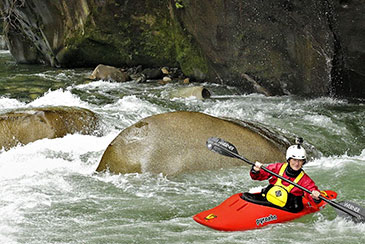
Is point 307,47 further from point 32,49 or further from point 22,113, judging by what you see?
point 32,49

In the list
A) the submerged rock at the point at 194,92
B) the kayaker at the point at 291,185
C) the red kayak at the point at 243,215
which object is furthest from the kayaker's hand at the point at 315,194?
the submerged rock at the point at 194,92

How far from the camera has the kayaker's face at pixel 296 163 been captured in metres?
4.61

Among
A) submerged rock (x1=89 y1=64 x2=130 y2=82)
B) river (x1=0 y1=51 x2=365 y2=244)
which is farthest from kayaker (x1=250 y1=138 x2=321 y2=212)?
submerged rock (x1=89 y1=64 x2=130 y2=82)

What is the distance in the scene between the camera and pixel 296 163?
462cm

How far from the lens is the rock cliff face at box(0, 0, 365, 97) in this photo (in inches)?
A: 330

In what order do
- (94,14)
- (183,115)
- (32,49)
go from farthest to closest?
(32,49) < (94,14) < (183,115)

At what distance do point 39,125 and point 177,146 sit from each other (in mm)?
2232

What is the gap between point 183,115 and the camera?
6293 mm

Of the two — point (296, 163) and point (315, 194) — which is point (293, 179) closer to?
point (296, 163)

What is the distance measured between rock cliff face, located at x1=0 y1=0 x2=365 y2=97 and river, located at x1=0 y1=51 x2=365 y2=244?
632mm

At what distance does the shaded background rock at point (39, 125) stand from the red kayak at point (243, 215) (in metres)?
3.20

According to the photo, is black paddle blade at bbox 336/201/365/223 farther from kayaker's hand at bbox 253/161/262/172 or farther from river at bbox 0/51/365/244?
kayaker's hand at bbox 253/161/262/172

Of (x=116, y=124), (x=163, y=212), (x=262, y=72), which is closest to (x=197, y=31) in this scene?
(x=262, y=72)

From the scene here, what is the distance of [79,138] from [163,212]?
266cm
